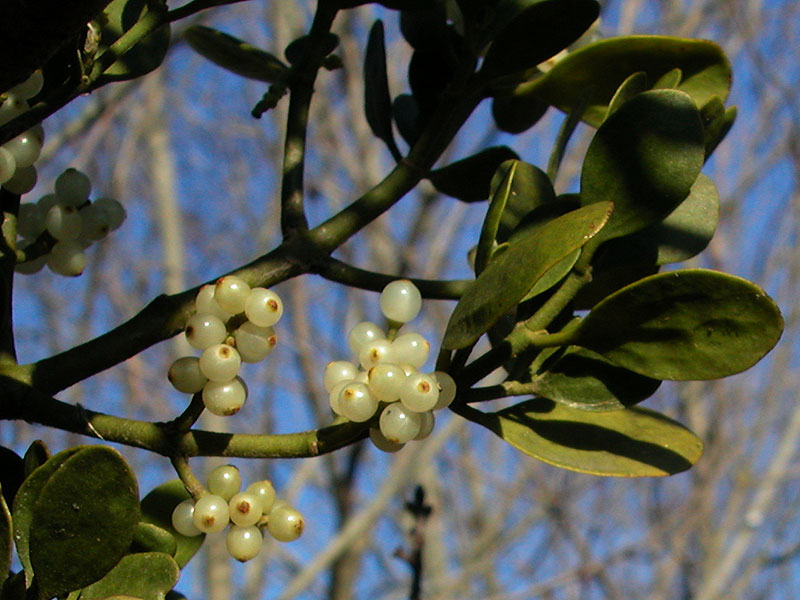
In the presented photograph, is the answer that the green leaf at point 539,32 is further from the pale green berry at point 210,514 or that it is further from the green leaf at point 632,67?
the pale green berry at point 210,514

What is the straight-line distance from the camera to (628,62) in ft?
1.74

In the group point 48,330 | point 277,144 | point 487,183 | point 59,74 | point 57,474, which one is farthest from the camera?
point 48,330

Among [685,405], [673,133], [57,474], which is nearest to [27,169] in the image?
[57,474]

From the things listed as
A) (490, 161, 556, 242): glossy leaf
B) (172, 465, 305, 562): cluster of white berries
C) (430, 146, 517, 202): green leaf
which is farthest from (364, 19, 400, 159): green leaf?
(172, 465, 305, 562): cluster of white berries

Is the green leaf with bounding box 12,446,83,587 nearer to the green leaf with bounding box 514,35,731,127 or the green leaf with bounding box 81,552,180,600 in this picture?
the green leaf with bounding box 81,552,180,600

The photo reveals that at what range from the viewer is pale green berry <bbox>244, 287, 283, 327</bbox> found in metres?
0.40

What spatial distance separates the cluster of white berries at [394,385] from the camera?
39 centimetres

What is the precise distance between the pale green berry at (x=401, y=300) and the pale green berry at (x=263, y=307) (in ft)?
0.19

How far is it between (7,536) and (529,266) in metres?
0.21

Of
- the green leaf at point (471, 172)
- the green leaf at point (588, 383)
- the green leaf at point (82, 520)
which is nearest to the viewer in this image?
the green leaf at point (82, 520)

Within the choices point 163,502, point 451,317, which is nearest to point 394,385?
point 451,317

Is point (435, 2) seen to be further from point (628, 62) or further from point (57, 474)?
point (57, 474)

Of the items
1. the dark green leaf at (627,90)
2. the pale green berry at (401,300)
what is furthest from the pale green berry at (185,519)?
the dark green leaf at (627,90)

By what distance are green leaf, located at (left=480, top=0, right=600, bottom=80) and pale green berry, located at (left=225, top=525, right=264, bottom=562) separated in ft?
0.91
